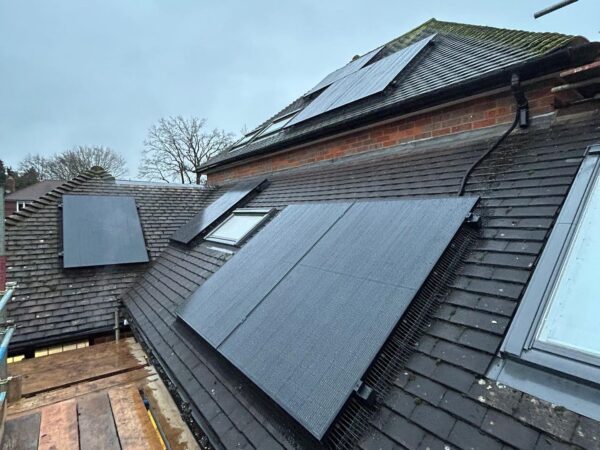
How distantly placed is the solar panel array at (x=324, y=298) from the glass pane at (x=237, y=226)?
1.30 meters

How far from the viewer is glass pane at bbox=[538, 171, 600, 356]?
1.34m

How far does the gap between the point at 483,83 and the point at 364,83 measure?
9.40 feet

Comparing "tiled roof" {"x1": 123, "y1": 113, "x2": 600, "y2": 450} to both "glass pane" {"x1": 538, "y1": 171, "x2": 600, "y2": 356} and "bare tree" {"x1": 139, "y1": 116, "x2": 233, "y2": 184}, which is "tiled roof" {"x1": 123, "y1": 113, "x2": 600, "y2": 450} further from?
"bare tree" {"x1": 139, "y1": 116, "x2": 233, "y2": 184}

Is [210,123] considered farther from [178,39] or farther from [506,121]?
[506,121]

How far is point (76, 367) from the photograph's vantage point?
3.83 m

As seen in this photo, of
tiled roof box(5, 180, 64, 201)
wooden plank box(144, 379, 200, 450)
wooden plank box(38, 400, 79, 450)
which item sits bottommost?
tiled roof box(5, 180, 64, 201)

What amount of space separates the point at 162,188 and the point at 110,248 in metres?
2.94

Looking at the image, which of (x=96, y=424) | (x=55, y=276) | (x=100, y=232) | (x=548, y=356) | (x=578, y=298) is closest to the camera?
(x=548, y=356)

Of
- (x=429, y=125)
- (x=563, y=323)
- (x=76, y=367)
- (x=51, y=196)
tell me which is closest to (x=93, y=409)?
(x=76, y=367)

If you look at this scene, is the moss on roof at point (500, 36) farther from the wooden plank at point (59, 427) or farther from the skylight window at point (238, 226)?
the wooden plank at point (59, 427)

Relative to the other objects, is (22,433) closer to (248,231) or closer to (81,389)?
(81,389)

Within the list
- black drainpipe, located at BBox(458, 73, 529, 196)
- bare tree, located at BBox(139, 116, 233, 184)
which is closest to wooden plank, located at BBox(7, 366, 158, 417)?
Result: black drainpipe, located at BBox(458, 73, 529, 196)

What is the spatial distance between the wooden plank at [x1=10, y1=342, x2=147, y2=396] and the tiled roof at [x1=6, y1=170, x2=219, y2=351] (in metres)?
0.64

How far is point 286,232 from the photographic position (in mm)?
3572
